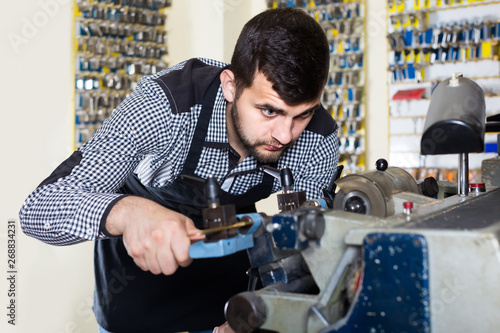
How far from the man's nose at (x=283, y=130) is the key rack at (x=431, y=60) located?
3007 mm

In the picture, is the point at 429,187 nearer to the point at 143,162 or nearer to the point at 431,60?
the point at 143,162

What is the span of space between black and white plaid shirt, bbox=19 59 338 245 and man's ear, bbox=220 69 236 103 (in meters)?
0.03

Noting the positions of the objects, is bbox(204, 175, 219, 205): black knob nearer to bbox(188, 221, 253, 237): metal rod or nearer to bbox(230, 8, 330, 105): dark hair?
bbox(188, 221, 253, 237): metal rod

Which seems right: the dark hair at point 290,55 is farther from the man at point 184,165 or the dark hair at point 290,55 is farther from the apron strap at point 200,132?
the apron strap at point 200,132

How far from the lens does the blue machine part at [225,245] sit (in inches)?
37.3

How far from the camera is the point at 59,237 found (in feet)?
4.28

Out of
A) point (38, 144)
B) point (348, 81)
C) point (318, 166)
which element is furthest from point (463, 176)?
point (348, 81)

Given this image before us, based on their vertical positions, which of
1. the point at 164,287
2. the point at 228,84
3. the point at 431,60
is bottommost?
the point at 164,287

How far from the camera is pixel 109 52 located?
4.42 metres

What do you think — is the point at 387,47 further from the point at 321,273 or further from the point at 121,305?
the point at 321,273

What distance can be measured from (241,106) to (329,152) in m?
0.48

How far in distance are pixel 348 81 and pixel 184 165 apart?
11.0 feet

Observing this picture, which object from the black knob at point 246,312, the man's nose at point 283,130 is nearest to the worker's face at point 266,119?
the man's nose at point 283,130

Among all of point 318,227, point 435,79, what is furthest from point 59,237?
point 435,79
